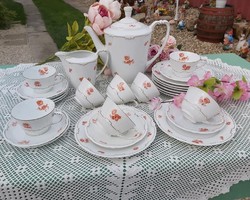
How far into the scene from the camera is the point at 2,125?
0.88 metres

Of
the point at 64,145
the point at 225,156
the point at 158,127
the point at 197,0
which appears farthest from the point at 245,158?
the point at 197,0

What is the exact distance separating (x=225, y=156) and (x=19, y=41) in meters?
3.85

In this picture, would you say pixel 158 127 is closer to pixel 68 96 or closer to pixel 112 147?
pixel 112 147

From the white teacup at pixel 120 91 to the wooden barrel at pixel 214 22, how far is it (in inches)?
114

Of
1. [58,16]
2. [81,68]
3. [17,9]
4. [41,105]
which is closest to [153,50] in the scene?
[81,68]

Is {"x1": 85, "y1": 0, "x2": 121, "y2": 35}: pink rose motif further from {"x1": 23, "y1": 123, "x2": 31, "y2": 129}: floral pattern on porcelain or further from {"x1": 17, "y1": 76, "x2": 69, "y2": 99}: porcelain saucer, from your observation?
{"x1": 23, "y1": 123, "x2": 31, "y2": 129}: floral pattern on porcelain

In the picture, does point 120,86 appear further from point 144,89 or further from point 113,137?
point 113,137

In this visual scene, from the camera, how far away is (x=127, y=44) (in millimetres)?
1013

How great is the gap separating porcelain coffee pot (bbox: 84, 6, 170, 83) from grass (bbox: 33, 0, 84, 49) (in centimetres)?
280

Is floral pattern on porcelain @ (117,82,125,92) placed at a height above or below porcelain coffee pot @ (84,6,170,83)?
below

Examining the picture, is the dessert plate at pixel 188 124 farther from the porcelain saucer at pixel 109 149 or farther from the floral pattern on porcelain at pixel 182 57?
the floral pattern on porcelain at pixel 182 57

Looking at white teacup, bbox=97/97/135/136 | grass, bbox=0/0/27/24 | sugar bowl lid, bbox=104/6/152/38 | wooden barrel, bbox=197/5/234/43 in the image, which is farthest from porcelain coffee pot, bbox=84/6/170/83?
grass, bbox=0/0/27/24

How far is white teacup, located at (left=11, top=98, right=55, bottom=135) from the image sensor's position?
77 centimetres

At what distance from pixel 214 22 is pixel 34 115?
10.4ft
